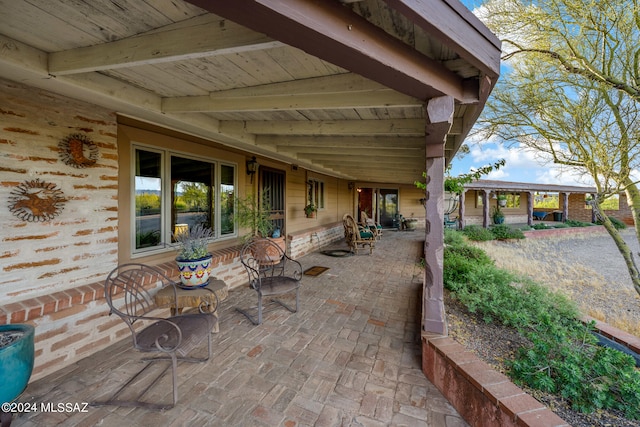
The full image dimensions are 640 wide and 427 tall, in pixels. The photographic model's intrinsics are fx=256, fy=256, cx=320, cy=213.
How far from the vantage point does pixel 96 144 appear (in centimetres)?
246

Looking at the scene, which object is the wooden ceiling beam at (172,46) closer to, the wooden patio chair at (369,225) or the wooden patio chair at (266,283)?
the wooden patio chair at (266,283)

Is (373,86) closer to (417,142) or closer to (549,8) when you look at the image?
(417,142)

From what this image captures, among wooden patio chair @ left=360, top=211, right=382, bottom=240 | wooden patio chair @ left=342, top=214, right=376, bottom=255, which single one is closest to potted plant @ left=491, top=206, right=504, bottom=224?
wooden patio chair @ left=360, top=211, right=382, bottom=240

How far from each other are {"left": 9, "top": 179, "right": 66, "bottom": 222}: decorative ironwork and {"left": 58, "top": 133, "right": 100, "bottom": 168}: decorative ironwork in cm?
27

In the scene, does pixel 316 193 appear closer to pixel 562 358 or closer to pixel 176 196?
pixel 176 196

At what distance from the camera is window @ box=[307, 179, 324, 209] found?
7.38 m

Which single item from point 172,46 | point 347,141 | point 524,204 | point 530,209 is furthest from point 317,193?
point 524,204

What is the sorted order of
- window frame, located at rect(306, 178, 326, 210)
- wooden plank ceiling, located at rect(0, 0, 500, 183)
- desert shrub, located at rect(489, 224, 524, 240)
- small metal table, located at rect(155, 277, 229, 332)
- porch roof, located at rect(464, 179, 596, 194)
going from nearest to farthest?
wooden plank ceiling, located at rect(0, 0, 500, 183) < small metal table, located at rect(155, 277, 229, 332) < window frame, located at rect(306, 178, 326, 210) < desert shrub, located at rect(489, 224, 524, 240) < porch roof, located at rect(464, 179, 596, 194)

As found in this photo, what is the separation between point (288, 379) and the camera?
1995mm

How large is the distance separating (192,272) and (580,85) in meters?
6.06

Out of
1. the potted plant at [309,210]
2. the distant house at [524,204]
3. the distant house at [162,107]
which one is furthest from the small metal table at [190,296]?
the distant house at [524,204]

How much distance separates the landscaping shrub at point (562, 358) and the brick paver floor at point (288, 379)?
0.62 metres

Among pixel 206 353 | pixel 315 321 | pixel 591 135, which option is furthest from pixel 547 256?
pixel 206 353

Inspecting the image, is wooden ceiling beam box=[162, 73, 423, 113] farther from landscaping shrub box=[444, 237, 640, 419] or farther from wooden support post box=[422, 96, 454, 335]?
landscaping shrub box=[444, 237, 640, 419]
